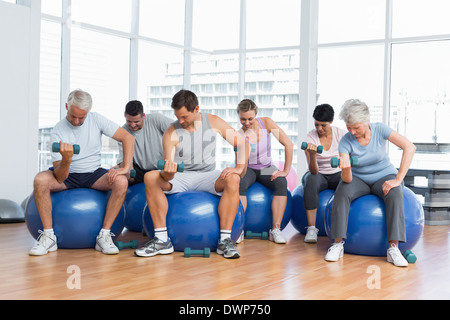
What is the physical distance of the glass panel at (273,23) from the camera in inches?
286

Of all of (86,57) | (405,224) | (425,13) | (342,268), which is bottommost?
(342,268)

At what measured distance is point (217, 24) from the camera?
25.6 ft

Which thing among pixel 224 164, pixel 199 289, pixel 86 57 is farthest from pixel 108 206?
pixel 224 164

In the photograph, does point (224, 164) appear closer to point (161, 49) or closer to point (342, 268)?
point (161, 49)

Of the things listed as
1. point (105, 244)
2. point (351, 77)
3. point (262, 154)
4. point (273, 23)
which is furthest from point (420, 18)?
point (105, 244)

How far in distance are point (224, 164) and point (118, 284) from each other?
528 cm

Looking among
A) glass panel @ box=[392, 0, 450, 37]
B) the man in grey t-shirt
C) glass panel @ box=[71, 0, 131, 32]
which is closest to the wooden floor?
the man in grey t-shirt

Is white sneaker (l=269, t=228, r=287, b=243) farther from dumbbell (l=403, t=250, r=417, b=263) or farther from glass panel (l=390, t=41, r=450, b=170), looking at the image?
glass panel (l=390, t=41, r=450, b=170)

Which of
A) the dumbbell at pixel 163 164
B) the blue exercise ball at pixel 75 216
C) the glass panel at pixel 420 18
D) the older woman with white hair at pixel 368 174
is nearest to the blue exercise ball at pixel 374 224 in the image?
the older woman with white hair at pixel 368 174

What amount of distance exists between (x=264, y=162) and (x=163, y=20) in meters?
3.74

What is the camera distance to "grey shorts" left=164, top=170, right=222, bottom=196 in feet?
11.1

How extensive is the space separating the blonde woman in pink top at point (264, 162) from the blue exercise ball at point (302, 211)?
0.23 m

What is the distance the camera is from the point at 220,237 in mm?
3318

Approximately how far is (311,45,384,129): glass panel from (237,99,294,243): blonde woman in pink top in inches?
119
